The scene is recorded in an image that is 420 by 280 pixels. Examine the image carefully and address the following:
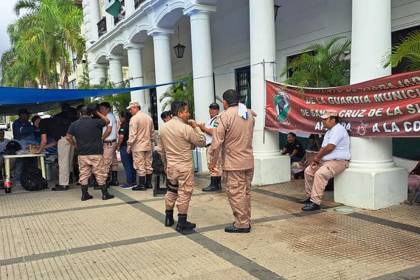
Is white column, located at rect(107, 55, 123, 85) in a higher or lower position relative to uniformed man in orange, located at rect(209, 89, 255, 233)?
higher

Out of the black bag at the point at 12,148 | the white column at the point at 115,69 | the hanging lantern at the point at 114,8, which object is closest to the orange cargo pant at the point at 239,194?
the black bag at the point at 12,148

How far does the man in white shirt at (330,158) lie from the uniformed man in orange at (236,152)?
1401 mm

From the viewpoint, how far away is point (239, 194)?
5.25 metres

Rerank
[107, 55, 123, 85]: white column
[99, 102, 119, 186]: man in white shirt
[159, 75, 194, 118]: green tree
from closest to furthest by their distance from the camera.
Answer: [99, 102, 119, 186]: man in white shirt
[159, 75, 194, 118]: green tree
[107, 55, 123, 85]: white column

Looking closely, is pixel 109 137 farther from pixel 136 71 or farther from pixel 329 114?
pixel 136 71

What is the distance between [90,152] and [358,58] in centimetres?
461

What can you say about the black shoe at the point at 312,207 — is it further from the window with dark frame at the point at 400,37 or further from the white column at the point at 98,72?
the white column at the point at 98,72

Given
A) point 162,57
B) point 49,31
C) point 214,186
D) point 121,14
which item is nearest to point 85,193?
point 214,186

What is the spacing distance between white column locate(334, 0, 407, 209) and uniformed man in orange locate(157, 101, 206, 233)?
243 cm

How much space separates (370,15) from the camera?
609cm

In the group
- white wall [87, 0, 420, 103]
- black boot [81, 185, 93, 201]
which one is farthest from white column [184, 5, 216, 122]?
black boot [81, 185, 93, 201]

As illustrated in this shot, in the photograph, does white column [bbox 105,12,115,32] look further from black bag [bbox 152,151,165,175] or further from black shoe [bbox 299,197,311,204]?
black shoe [bbox 299,197,311,204]

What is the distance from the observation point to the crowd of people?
5.25 metres

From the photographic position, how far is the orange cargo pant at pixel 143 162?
832cm
